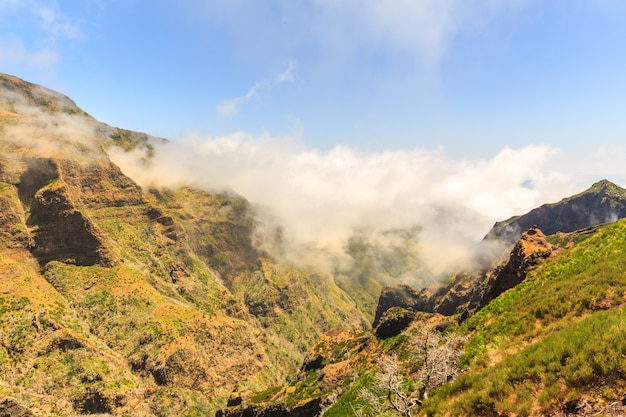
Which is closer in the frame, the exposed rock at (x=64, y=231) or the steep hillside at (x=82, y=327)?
the steep hillside at (x=82, y=327)

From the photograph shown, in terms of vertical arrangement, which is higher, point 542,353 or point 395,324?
point 542,353

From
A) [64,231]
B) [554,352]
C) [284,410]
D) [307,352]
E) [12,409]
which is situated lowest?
[284,410]

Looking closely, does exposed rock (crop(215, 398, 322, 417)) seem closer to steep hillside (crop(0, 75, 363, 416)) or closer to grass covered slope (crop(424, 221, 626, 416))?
steep hillside (crop(0, 75, 363, 416))

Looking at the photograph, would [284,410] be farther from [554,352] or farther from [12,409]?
[554,352]

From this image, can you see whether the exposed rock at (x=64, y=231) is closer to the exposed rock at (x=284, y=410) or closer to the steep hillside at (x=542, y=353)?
the exposed rock at (x=284, y=410)

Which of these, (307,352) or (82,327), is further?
(82,327)

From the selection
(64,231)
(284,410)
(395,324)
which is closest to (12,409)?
A: (284,410)

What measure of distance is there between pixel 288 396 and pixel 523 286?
8635 centimetres

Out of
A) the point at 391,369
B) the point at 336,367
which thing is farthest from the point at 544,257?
the point at 336,367

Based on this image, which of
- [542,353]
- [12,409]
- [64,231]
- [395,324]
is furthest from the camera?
[64,231]

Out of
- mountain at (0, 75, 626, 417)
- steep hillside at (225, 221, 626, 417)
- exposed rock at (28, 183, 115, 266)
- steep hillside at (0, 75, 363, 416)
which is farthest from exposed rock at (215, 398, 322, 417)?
exposed rock at (28, 183, 115, 266)

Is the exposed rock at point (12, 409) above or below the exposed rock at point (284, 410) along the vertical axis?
above

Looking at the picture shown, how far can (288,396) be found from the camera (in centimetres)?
10006

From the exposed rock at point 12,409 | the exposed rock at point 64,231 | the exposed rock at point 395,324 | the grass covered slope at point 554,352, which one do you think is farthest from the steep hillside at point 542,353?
the exposed rock at point 64,231
